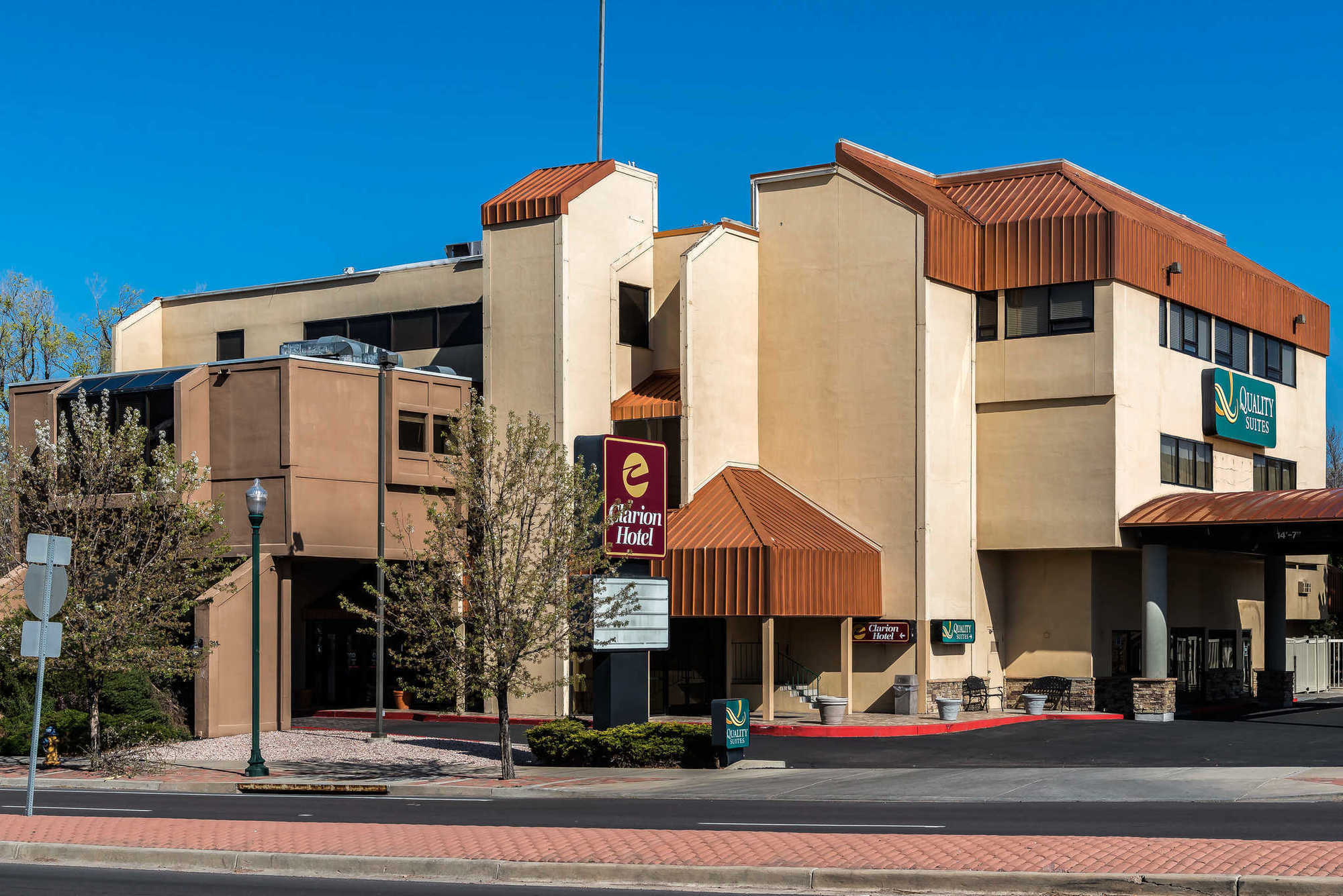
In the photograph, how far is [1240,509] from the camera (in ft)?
127

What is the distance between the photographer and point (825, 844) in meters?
15.4

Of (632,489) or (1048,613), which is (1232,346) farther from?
(632,489)

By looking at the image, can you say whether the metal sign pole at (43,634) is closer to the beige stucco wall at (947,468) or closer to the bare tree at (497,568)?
the bare tree at (497,568)

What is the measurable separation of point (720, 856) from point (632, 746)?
13763 millimetres

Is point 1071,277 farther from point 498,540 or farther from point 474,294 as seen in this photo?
point 498,540

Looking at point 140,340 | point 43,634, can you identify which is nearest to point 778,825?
point 43,634

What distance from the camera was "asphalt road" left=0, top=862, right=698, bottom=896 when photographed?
13844mm

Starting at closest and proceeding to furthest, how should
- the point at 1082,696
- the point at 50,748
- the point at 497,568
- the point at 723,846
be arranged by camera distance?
the point at 723,846, the point at 497,568, the point at 50,748, the point at 1082,696

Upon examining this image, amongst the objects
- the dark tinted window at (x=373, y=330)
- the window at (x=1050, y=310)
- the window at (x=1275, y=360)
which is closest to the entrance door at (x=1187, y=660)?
the window at (x=1275, y=360)

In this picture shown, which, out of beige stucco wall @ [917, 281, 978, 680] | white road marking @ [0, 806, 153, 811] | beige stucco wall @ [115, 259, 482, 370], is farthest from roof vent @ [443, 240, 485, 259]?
white road marking @ [0, 806, 153, 811]

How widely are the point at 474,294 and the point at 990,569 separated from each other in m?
16.4

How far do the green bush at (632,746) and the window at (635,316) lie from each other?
15.1 metres

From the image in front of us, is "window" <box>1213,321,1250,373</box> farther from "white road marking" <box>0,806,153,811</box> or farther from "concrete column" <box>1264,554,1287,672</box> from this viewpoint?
"white road marking" <box>0,806,153,811</box>

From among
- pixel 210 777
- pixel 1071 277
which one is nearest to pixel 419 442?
pixel 210 777
